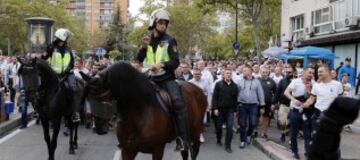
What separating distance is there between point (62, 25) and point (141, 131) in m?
57.7

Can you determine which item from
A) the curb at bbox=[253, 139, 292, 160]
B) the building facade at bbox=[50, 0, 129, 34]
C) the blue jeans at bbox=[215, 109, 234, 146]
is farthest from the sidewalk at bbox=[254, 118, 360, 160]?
the building facade at bbox=[50, 0, 129, 34]

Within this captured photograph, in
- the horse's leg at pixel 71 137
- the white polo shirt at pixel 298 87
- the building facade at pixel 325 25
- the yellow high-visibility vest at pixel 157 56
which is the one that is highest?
the building facade at pixel 325 25

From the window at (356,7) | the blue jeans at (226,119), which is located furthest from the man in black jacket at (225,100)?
the window at (356,7)

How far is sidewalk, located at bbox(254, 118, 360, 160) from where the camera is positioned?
11.2m

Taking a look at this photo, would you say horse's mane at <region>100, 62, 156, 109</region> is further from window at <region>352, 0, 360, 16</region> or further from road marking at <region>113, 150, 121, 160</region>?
window at <region>352, 0, 360, 16</region>

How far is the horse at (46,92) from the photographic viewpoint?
10141mm

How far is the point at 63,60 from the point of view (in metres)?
11.2

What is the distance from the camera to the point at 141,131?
22.8 ft

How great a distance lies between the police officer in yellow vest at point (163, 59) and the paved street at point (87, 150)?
3.68 m

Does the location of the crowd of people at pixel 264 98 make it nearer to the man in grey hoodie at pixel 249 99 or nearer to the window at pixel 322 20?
the man in grey hoodie at pixel 249 99

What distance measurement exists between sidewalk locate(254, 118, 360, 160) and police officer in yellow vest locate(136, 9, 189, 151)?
3.91m

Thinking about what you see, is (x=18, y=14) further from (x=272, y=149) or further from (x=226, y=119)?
(x=272, y=149)

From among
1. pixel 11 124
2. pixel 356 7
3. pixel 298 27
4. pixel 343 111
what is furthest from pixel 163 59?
pixel 298 27

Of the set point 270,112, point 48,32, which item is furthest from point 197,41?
point 270,112
